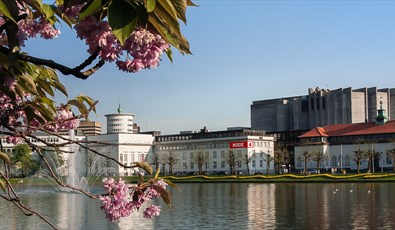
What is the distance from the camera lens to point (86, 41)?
2.48 meters

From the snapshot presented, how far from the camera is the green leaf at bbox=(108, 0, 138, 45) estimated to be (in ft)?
6.86

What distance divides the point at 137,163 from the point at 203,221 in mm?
25623

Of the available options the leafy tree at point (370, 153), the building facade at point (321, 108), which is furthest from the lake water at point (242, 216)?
the building facade at point (321, 108)

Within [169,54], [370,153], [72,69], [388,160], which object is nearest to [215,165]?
[388,160]

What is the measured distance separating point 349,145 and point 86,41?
110173 millimetres

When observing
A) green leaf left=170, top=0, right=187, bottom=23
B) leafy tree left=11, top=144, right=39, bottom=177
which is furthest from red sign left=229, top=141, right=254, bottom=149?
green leaf left=170, top=0, right=187, bottom=23

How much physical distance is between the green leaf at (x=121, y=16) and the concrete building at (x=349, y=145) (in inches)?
3920

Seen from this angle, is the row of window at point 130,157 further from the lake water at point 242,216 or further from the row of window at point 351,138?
the lake water at point 242,216

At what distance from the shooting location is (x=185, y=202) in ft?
134

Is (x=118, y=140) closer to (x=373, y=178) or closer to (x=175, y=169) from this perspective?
(x=175, y=169)

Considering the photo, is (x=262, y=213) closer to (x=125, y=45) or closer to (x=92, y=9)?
(x=125, y=45)

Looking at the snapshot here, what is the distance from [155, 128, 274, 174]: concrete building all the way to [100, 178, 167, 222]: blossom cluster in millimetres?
109215

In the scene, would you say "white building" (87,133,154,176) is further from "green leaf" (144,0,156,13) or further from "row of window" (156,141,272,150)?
"green leaf" (144,0,156,13)

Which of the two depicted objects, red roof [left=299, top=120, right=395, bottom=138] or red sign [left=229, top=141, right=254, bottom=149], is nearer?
red roof [left=299, top=120, right=395, bottom=138]
